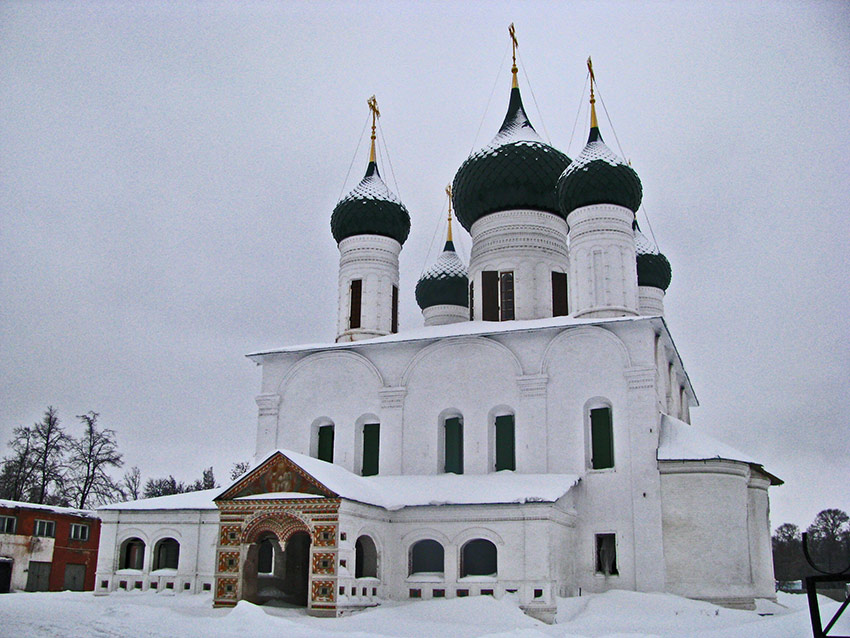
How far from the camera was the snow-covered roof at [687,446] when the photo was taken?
14.6m

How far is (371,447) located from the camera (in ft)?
56.4

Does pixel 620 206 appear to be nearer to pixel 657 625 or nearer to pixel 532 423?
pixel 532 423

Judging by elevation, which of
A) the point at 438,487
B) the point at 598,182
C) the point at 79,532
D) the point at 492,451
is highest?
the point at 598,182

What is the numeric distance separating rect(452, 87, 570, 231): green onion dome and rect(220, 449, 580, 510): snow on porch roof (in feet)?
21.3

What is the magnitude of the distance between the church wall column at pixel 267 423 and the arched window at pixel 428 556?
4.29 metres

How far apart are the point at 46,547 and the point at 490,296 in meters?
12.5

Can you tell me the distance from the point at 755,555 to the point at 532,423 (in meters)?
4.54

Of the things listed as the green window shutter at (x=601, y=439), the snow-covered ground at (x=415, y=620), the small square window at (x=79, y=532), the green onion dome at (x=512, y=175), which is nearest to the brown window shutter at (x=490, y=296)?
the green onion dome at (x=512, y=175)

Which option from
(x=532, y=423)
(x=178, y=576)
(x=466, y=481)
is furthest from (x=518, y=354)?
(x=178, y=576)

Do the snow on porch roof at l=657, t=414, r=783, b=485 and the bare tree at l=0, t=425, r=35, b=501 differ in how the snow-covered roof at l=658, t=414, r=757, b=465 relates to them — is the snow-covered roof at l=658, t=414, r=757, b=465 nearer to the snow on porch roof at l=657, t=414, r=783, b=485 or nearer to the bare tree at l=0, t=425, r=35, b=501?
the snow on porch roof at l=657, t=414, r=783, b=485

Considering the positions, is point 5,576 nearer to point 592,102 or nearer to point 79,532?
point 79,532

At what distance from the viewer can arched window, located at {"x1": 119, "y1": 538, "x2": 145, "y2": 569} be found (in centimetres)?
1627

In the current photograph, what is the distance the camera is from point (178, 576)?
51.5 feet

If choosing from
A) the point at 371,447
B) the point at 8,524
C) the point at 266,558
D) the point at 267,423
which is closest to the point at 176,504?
the point at 266,558
